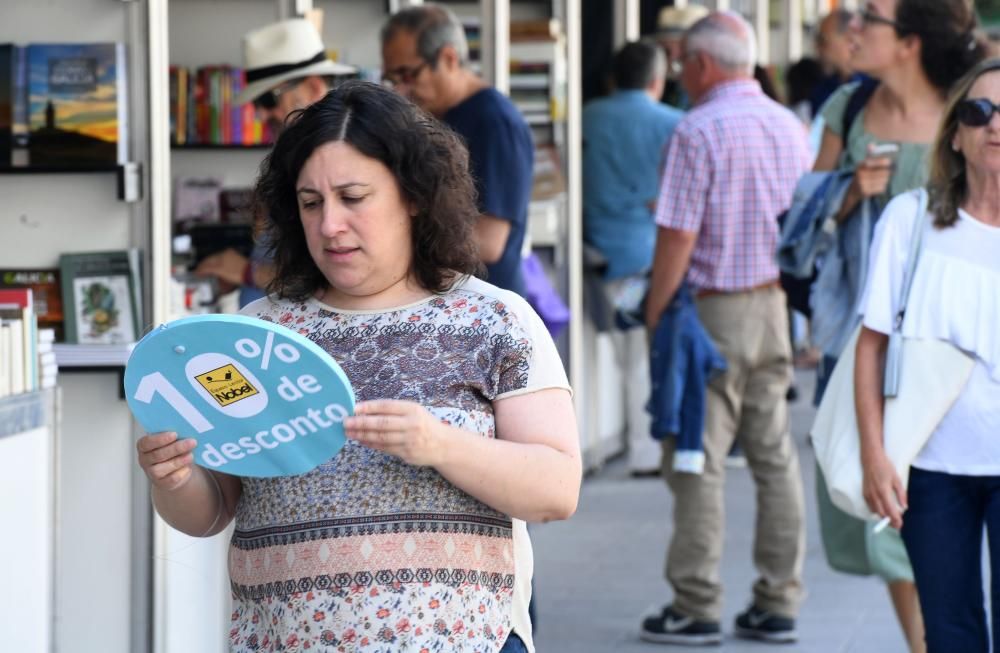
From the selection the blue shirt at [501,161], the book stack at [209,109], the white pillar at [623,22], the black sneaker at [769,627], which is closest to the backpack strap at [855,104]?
the blue shirt at [501,161]

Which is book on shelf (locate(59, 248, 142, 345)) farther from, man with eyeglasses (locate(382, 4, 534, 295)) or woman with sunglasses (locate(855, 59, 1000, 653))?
woman with sunglasses (locate(855, 59, 1000, 653))

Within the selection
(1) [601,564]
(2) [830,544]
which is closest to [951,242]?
(2) [830,544]

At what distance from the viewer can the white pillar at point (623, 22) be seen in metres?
10.0

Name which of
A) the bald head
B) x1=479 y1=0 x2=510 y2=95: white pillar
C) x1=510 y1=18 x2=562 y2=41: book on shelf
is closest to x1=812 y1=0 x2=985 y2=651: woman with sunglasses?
x1=479 y1=0 x2=510 y2=95: white pillar

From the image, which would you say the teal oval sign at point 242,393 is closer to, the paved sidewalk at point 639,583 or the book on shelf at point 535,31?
the paved sidewalk at point 639,583

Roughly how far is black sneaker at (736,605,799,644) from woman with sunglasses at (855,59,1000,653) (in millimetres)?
2052

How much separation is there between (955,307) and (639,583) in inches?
125

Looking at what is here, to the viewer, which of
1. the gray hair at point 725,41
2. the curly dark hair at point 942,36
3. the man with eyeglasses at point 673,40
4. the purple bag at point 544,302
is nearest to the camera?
the curly dark hair at point 942,36

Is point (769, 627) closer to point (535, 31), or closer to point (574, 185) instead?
point (574, 185)

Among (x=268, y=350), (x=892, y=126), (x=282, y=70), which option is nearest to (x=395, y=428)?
(x=268, y=350)

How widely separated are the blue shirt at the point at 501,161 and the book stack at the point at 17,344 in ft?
4.59

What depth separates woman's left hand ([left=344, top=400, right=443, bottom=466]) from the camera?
2273 mm

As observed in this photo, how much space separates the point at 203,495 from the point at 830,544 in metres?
2.72

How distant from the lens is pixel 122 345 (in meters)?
4.62
